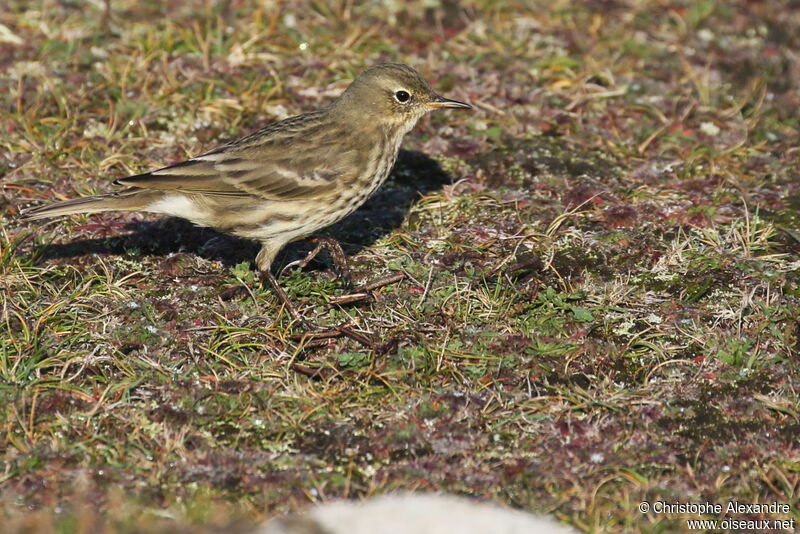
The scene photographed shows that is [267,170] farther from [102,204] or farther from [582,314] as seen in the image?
[582,314]

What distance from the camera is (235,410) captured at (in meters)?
5.71

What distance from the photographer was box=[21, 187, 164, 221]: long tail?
262 inches

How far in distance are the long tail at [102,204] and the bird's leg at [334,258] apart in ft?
3.56

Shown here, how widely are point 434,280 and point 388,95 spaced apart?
1.44 metres

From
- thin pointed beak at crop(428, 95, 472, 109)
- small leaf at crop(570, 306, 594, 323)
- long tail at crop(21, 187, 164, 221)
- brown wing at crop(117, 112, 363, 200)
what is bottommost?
small leaf at crop(570, 306, 594, 323)

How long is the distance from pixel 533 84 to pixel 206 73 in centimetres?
305

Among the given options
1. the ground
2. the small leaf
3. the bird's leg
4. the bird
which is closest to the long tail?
the bird

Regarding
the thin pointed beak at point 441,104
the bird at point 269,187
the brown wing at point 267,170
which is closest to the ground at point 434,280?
the bird at point 269,187

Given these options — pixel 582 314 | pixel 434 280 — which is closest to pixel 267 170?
pixel 434 280

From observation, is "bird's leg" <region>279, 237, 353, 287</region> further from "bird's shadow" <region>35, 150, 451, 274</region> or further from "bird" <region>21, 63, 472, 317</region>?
"bird's shadow" <region>35, 150, 451, 274</region>

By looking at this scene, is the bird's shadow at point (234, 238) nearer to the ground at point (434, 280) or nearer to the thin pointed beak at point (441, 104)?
the ground at point (434, 280)

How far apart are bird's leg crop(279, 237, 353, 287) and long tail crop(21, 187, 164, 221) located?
1.09 meters

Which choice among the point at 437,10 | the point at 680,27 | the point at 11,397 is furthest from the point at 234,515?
the point at 680,27

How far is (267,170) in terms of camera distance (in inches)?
271
